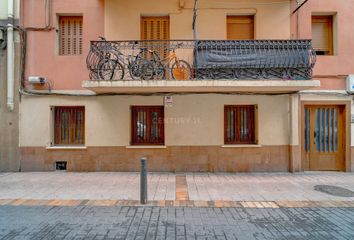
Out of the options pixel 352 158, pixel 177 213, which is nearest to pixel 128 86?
pixel 177 213

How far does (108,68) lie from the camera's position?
8.28m

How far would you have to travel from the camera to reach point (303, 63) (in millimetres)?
8203

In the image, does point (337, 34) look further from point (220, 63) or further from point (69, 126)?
point (69, 126)

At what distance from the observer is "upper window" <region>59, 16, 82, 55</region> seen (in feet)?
31.5

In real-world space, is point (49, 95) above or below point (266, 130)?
above

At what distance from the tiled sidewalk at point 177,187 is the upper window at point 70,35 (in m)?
4.33

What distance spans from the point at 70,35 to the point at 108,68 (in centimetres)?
262

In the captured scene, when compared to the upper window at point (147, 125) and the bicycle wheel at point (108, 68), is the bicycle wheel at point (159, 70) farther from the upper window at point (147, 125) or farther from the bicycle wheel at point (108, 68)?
the upper window at point (147, 125)

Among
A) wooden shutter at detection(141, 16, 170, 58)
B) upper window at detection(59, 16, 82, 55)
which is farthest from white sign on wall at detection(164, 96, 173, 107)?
upper window at detection(59, 16, 82, 55)

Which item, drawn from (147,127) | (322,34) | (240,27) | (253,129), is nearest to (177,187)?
(147,127)

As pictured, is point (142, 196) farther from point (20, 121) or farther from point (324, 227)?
point (20, 121)

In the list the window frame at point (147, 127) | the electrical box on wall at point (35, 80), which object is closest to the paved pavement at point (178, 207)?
the window frame at point (147, 127)

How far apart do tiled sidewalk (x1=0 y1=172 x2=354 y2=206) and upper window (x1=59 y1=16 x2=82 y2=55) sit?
433cm

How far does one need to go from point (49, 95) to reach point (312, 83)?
8.52 m
